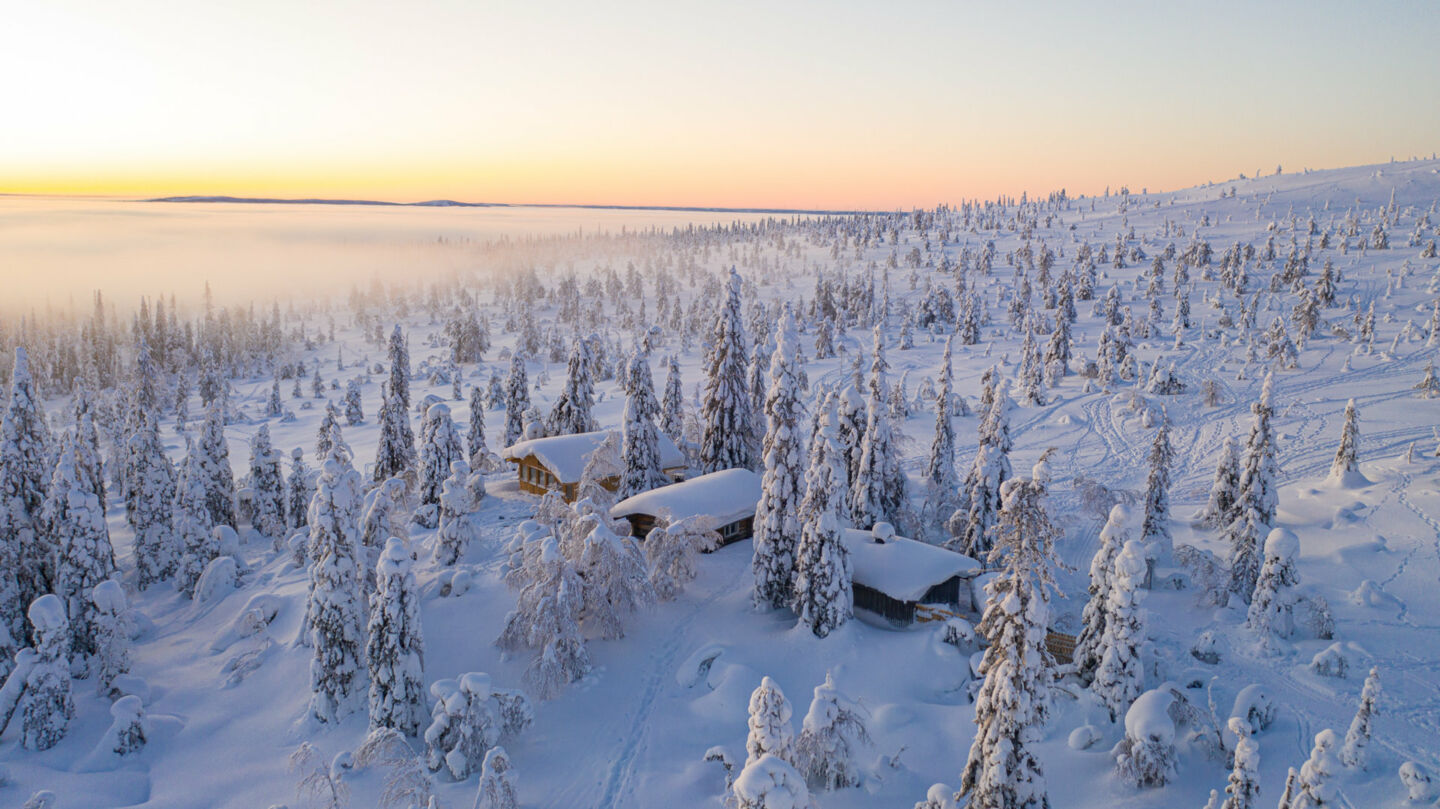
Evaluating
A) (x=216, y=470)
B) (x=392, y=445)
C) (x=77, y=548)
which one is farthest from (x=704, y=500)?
(x=216, y=470)

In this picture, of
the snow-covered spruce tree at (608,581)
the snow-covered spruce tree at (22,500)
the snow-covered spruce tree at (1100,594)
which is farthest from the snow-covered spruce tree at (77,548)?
the snow-covered spruce tree at (1100,594)

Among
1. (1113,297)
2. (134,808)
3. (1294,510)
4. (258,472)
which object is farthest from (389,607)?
(1113,297)

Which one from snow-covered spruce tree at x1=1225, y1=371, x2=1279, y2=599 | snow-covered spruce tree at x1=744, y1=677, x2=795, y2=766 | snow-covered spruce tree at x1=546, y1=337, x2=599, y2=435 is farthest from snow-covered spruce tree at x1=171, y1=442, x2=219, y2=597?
snow-covered spruce tree at x1=1225, y1=371, x2=1279, y2=599

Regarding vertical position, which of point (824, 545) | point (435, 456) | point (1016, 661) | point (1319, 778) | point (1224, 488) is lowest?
point (1224, 488)

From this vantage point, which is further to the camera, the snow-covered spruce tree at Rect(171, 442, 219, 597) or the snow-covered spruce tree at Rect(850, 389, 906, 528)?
the snow-covered spruce tree at Rect(171, 442, 219, 597)

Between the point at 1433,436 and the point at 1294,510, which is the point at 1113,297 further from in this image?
the point at 1294,510

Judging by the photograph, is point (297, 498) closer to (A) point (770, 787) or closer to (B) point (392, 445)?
(B) point (392, 445)

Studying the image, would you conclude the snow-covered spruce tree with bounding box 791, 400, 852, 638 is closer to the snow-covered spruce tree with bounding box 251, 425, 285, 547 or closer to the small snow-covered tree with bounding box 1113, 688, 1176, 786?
the small snow-covered tree with bounding box 1113, 688, 1176, 786
